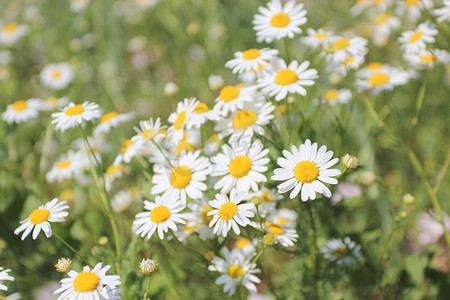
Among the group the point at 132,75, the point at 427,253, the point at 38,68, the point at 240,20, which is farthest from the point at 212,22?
the point at 427,253

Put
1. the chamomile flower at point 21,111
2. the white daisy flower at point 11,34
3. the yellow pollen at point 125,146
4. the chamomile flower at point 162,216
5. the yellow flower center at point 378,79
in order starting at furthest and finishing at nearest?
the white daisy flower at point 11,34 < the chamomile flower at point 21,111 < the yellow flower center at point 378,79 < the yellow pollen at point 125,146 < the chamomile flower at point 162,216

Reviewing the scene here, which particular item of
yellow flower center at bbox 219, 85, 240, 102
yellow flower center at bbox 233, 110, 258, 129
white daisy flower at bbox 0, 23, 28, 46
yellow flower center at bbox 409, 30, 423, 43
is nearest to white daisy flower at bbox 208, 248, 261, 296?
yellow flower center at bbox 233, 110, 258, 129

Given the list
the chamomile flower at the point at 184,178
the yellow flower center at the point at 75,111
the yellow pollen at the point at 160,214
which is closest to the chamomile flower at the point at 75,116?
the yellow flower center at the point at 75,111

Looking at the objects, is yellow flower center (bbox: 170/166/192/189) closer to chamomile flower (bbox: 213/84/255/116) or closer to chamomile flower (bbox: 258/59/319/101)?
chamomile flower (bbox: 213/84/255/116)

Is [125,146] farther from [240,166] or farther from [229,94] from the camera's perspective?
[240,166]

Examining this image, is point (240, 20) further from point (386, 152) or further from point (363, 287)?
point (363, 287)

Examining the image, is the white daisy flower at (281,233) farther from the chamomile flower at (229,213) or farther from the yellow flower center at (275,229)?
the chamomile flower at (229,213)
